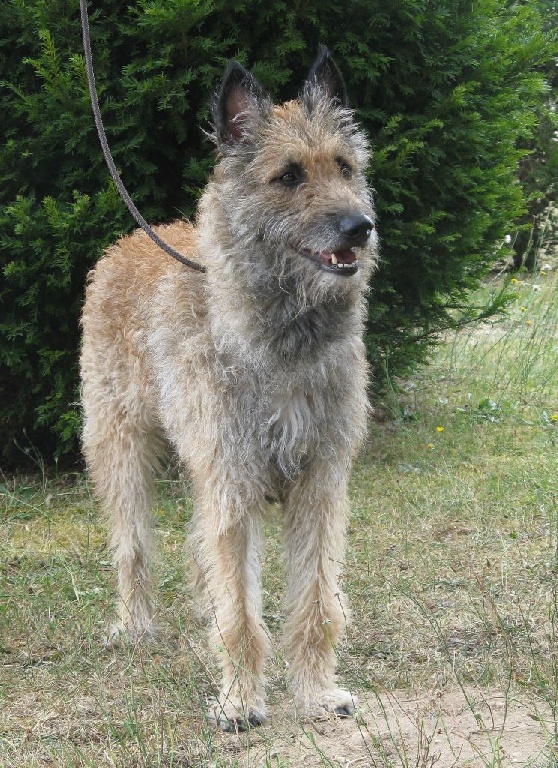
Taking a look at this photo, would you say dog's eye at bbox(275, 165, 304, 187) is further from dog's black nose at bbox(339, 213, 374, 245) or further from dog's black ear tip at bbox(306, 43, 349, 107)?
dog's black ear tip at bbox(306, 43, 349, 107)

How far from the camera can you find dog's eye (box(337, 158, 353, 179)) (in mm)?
3961

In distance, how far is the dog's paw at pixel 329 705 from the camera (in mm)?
3951

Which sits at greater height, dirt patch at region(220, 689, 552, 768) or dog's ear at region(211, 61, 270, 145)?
dog's ear at region(211, 61, 270, 145)

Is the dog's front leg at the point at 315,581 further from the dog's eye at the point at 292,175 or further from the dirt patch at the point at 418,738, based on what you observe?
the dog's eye at the point at 292,175

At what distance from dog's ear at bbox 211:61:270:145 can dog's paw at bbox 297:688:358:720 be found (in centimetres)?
220

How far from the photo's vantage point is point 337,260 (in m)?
3.71

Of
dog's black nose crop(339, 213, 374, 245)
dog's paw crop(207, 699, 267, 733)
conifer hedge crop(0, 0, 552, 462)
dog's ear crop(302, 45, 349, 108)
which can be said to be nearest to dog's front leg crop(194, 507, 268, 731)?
dog's paw crop(207, 699, 267, 733)

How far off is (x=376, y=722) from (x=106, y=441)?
221cm

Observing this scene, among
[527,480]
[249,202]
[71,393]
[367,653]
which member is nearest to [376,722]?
[367,653]

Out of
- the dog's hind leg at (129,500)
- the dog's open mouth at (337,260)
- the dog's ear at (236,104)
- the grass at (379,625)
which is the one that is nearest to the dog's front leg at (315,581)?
the grass at (379,625)

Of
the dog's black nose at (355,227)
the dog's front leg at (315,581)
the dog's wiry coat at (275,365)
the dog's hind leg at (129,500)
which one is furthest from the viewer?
the dog's hind leg at (129,500)

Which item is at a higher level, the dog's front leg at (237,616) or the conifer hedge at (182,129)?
the conifer hedge at (182,129)

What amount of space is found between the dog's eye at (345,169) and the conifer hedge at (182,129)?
97.3 inches

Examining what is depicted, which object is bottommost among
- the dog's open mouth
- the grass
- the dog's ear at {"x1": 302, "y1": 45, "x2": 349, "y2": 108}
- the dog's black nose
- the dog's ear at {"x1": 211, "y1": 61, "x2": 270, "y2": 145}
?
the grass
